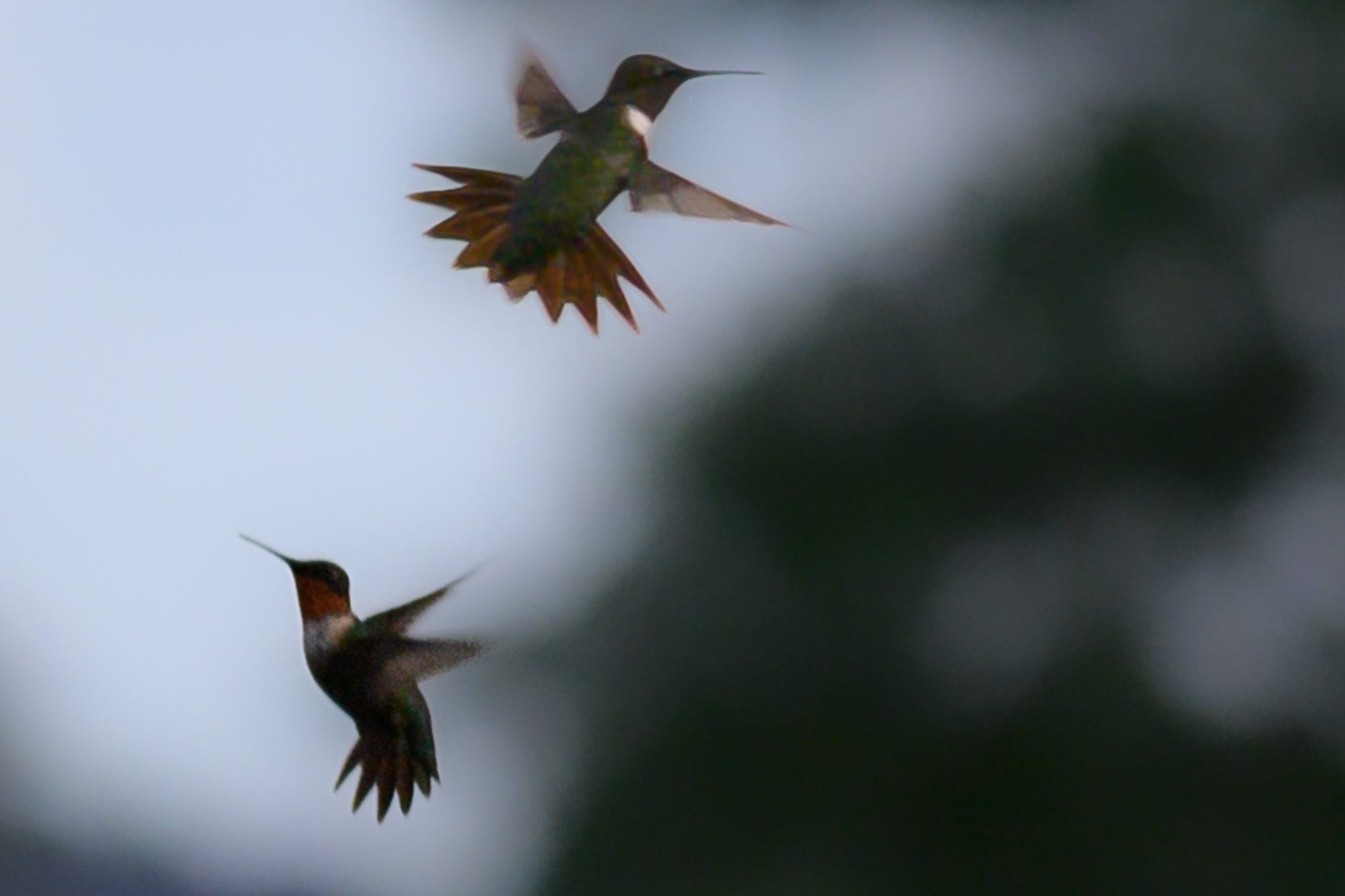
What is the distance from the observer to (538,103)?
1.18 feet

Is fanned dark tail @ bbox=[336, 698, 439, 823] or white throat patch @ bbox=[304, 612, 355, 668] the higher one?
white throat patch @ bbox=[304, 612, 355, 668]

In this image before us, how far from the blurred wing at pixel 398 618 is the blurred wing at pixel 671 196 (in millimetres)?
117

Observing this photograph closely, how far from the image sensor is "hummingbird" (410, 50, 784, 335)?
0.32 meters

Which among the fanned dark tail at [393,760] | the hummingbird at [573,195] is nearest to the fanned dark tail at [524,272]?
the hummingbird at [573,195]

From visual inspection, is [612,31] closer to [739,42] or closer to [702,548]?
[739,42]

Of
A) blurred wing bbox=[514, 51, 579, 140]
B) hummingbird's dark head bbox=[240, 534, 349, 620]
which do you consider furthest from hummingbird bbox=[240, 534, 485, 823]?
blurred wing bbox=[514, 51, 579, 140]

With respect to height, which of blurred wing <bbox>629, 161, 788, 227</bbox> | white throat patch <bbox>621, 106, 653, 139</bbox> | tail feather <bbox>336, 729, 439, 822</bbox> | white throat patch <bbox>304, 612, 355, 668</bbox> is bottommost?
tail feather <bbox>336, 729, 439, 822</bbox>

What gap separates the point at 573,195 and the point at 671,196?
0.07 feet

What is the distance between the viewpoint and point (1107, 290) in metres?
6.61

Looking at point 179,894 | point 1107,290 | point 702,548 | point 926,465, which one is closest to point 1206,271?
point 1107,290

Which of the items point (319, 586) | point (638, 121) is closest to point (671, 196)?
point (638, 121)

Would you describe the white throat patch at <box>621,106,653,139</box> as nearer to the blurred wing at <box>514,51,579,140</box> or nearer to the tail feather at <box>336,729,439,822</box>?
the blurred wing at <box>514,51,579,140</box>

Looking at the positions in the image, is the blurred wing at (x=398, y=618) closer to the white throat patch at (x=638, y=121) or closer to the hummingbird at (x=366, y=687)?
the hummingbird at (x=366, y=687)

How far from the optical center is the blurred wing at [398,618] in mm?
390
